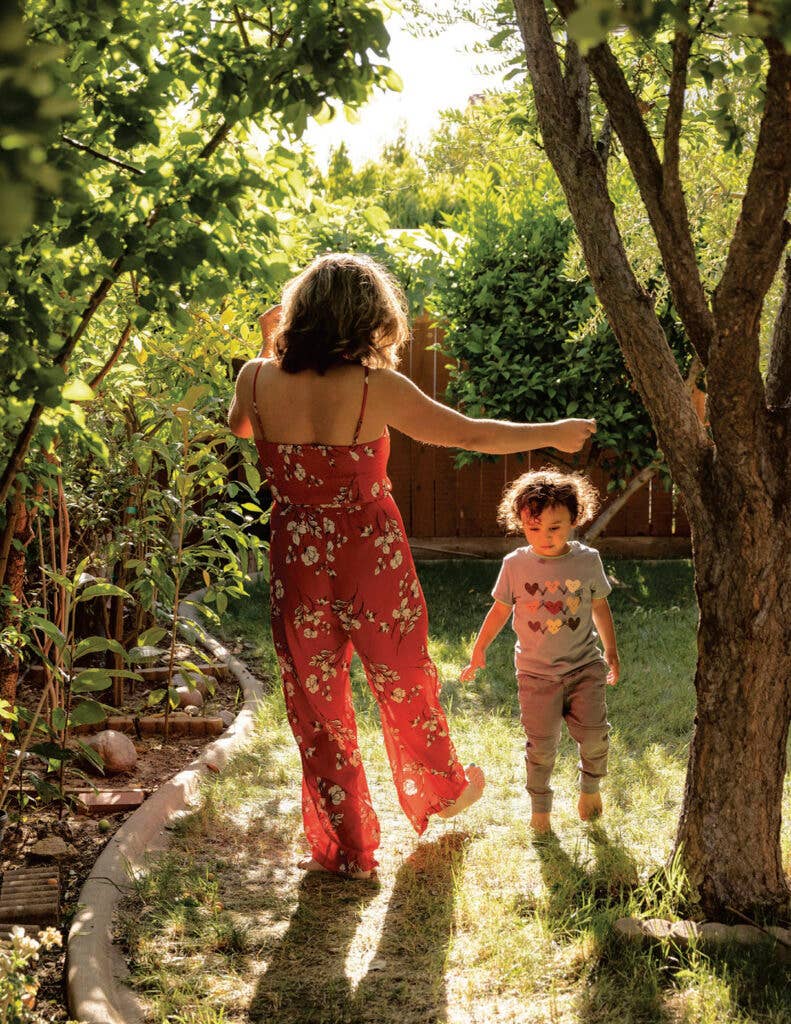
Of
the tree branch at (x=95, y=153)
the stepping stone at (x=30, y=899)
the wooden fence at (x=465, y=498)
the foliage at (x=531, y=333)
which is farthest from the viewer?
the wooden fence at (x=465, y=498)

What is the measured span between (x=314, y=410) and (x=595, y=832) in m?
1.64

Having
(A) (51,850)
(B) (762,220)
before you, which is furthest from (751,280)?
(A) (51,850)

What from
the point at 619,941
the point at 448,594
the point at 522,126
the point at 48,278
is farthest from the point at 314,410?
the point at 448,594

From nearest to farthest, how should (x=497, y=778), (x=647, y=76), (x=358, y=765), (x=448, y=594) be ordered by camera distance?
(x=358, y=765) < (x=647, y=76) < (x=497, y=778) < (x=448, y=594)

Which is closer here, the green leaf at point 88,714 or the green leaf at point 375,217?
the green leaf at point 375,217

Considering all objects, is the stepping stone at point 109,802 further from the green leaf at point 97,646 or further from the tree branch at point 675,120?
the tree branch at point 675,120

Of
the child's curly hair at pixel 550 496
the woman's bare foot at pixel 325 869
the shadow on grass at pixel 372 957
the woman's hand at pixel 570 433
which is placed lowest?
the shadow on grass at pixel 372 957

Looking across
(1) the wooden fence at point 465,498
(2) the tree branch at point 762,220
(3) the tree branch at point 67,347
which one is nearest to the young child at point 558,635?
(2) the tree branch at point 762,220

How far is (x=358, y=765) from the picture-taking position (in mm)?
3391

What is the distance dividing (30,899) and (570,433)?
1.88 meters

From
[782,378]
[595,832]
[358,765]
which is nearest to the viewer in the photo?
[782,378]

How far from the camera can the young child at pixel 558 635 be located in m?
3.70

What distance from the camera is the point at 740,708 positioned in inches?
112

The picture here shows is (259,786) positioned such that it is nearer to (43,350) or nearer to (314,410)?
(314,410)
